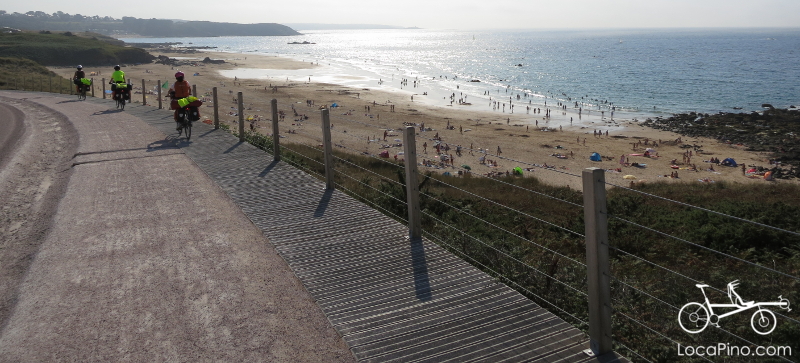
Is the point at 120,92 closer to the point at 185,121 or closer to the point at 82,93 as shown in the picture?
the point at 82,93

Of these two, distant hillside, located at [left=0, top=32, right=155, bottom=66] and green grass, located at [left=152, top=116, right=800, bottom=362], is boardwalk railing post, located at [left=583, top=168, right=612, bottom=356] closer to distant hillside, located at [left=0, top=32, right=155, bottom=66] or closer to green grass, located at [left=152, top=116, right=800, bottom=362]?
green grass, located at [left=152, top=116, right=800, bottom=362]

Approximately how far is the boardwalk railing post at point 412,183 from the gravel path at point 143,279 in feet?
4.78

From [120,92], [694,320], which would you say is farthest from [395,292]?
[120,92]

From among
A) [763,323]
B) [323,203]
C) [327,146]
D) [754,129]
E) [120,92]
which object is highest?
[120,92]

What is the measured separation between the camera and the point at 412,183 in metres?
6.49

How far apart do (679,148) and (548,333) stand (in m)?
25.9

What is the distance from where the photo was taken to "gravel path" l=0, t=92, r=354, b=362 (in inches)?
167

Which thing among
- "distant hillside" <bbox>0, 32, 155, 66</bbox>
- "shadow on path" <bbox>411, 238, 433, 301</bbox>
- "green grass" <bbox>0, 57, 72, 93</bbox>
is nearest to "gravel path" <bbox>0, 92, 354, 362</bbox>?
"shadow on path" <bbox>411, 238, 433, 301</bbox>

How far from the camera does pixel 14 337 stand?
14.4ft

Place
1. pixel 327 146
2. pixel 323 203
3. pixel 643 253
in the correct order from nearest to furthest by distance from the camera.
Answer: pixel 323 203, pixel 327 146, pixel 643 253

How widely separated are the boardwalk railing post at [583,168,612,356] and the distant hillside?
282 ft

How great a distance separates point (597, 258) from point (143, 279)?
3817mm

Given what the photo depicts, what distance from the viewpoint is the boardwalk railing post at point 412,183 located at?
246 inches

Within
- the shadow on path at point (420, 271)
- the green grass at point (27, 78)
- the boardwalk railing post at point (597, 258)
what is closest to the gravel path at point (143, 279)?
the shadow on path at point (420, 271)
